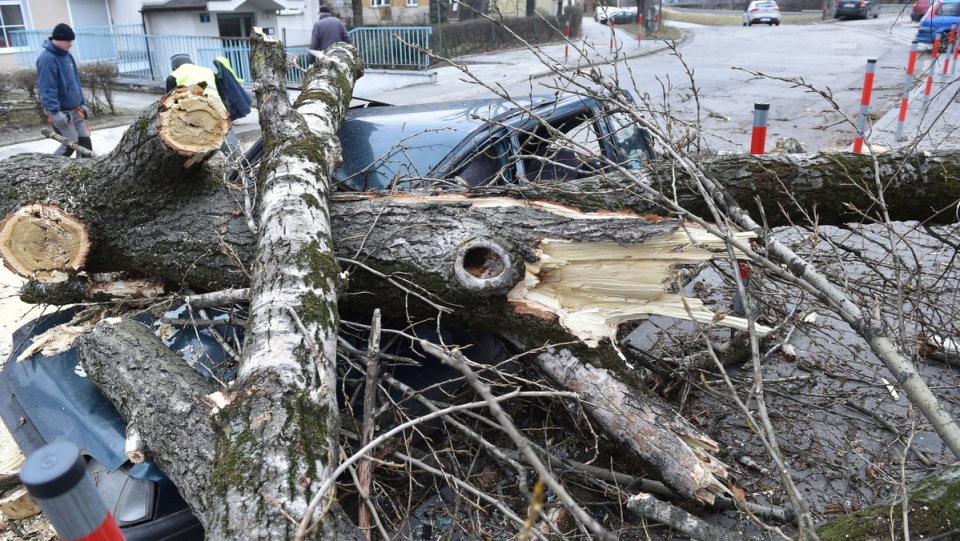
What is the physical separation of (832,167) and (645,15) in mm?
30034

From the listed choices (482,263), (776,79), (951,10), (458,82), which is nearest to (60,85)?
(482,263)

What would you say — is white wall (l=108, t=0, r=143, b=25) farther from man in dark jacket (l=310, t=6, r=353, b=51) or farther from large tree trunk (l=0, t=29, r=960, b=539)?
large tree trunk (l=0, t=29, r=960, b=539)

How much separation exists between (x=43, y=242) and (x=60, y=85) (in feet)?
18.0

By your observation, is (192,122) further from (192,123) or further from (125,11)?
(125,11)

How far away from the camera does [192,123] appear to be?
10.8ft

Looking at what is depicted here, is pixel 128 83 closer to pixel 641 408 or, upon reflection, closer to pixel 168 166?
pixel 168 166

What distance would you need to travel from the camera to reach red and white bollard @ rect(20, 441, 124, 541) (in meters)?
1.21

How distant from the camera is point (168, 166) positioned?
3361 mm

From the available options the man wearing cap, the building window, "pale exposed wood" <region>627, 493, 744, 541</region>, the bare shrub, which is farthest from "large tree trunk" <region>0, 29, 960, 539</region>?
the building window

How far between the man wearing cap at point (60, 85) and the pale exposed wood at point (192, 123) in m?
5.15

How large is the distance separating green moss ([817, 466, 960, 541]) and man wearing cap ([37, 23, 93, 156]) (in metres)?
8.06

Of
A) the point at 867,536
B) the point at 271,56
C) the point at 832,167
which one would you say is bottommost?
the point at 867,536

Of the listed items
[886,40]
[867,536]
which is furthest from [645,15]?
[867,536]

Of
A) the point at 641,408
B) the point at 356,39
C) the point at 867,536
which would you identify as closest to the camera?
the point at 867,536
